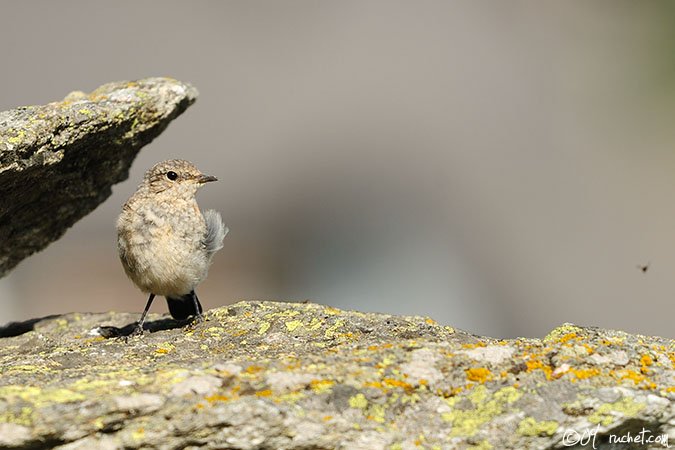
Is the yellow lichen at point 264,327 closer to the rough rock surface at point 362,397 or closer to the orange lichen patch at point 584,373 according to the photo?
the rough rock surface at point 362,397

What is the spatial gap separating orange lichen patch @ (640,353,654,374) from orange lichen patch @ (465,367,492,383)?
760 mm

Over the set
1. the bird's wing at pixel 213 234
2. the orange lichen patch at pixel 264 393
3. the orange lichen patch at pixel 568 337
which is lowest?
the orange lichen patch at pixel 568 337

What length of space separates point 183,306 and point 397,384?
3.62m

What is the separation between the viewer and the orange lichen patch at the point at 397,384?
4785 mm

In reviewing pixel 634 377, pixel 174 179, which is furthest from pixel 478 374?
pixel 174 179

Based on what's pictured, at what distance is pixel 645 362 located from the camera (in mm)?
5043

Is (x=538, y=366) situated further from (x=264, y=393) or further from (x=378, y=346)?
(x=264, y=393)

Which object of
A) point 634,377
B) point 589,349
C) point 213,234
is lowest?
point 634,377

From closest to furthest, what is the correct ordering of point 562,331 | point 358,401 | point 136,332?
point 358,401, point 562,331, point 136,332

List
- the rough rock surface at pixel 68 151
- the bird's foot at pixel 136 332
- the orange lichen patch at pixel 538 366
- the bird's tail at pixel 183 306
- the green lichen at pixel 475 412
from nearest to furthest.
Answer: the green lichen at pixel 475 412 < the orange lichen patch at pixel 538 366 < the rough rock surface at pixel 68 151 < the bird's foot at pixel 136 332 < the bird's tail at pixel 183 306

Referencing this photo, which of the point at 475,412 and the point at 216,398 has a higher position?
the point at 216,398

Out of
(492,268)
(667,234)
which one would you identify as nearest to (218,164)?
(492,268)

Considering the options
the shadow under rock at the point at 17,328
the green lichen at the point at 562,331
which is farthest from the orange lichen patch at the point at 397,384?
the shadow under rock at the point at 17,328

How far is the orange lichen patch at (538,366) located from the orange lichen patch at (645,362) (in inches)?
18.2
